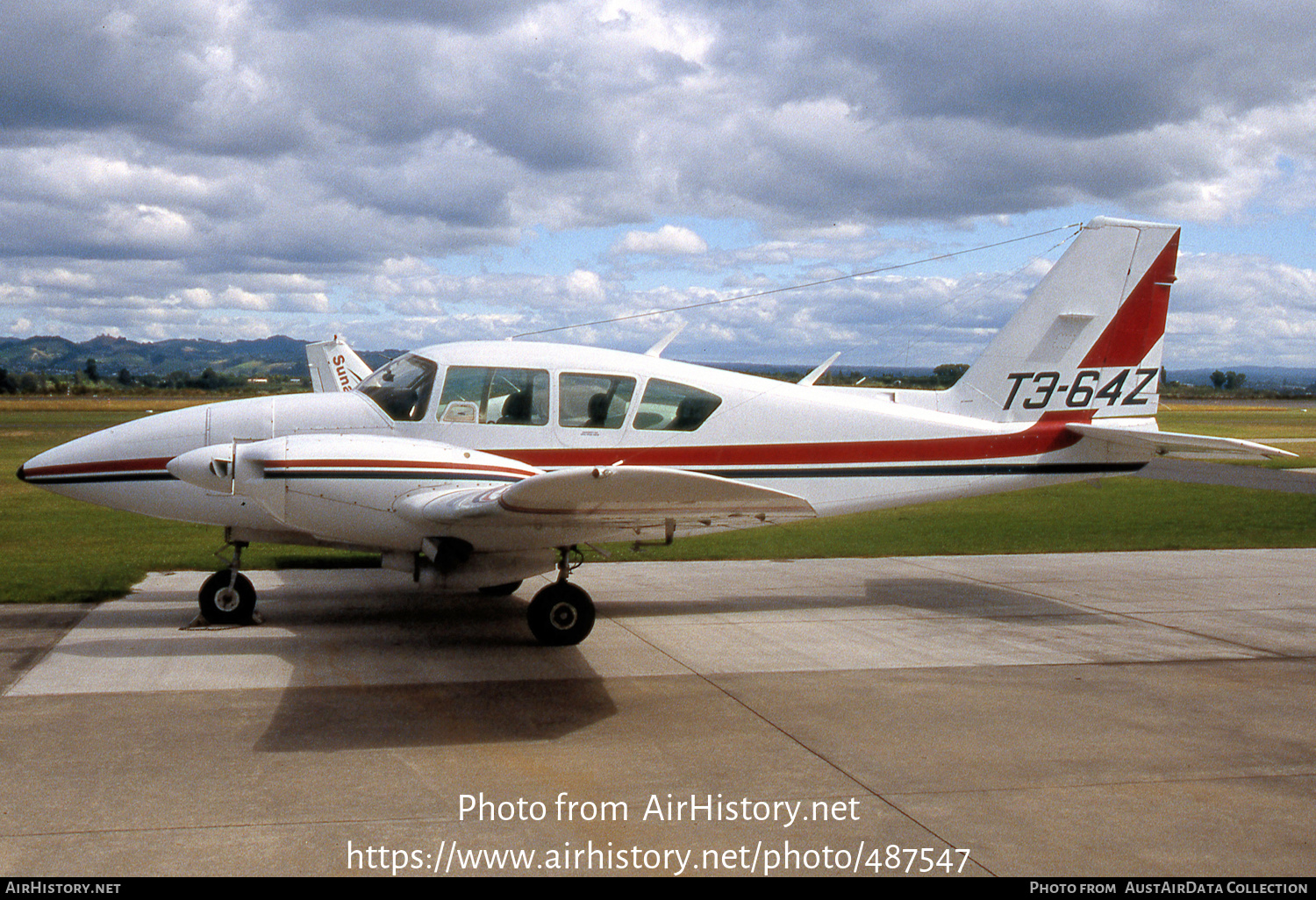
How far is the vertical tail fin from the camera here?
10.8 metres

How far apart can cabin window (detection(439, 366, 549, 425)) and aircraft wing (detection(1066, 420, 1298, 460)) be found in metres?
5.59

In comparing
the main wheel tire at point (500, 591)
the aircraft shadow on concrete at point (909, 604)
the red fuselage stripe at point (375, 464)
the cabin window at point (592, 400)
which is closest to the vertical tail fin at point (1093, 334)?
the aircraft shadow on concrete at point (909, 604)

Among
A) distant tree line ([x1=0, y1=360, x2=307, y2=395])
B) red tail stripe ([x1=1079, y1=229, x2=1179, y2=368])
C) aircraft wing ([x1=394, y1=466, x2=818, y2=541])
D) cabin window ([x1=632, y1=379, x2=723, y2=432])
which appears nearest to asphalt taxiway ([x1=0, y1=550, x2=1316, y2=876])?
aircraft wing ([x1=394, y1=466, x2=818, y2=541])

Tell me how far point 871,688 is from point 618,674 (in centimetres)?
192

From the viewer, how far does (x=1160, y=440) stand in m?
10.1

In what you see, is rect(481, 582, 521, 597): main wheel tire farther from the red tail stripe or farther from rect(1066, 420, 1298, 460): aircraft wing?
the red tail stripe

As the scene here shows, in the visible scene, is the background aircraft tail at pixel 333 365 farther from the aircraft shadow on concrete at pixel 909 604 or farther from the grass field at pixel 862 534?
the aircraft shadow on concrete at pixel 909 604

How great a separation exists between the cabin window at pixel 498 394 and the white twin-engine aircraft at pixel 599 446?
0.05ft

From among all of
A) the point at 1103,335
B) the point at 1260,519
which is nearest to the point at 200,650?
the point at 1103,335

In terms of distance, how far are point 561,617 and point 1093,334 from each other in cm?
653

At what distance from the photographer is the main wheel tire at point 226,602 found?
9.25 meters

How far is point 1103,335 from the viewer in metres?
10.9

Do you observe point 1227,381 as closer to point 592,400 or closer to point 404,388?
point 592,400

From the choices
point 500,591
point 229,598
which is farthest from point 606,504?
point 229,598
